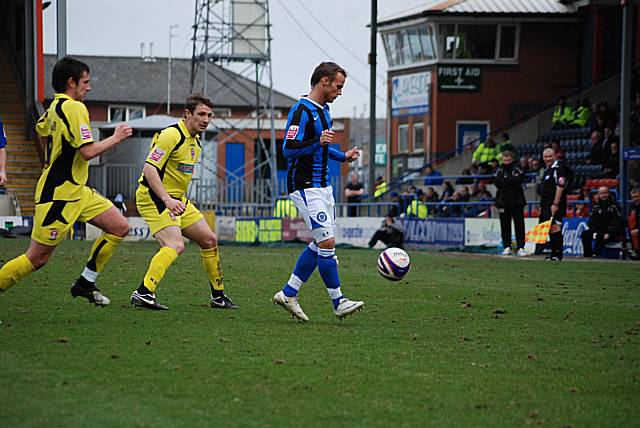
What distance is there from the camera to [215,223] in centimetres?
3017

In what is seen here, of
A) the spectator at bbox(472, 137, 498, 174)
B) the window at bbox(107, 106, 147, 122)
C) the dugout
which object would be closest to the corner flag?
the spectator at bbox(472, 137, 498, 174)

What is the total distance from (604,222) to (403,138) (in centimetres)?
2233

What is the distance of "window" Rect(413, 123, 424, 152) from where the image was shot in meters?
41.5

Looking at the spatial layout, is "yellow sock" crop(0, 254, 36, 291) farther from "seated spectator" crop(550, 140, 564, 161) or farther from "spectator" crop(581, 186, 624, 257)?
"seated spectator" crop(550, 140, 564, 161)

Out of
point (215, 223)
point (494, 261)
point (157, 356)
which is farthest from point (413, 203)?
point (157, 356)

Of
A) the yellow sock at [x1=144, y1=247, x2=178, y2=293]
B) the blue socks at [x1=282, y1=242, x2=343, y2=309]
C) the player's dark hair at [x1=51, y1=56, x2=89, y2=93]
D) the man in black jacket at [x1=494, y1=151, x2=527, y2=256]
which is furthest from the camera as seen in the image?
the man in black jacket at [x1=494, y1=151, x2=527, y2=256]

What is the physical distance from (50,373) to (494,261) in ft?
47.3

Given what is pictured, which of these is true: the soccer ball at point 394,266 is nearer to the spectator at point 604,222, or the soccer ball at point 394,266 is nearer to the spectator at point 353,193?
the spectator at point 604,222

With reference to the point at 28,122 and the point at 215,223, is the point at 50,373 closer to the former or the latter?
the point at 215,223

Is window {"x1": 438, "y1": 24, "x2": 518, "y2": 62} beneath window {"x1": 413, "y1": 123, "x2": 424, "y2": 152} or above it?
above

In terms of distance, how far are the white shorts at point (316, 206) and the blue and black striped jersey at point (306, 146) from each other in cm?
6

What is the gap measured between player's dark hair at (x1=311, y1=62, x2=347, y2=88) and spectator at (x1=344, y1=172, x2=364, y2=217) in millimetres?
20623

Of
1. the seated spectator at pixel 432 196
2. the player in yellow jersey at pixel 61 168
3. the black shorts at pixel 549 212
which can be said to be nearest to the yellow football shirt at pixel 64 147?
the player in yellow jersey at pixel 61 168

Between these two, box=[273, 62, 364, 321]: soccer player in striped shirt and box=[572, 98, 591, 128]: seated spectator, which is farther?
box=[572, 98, 591, 128]: seated spectator
